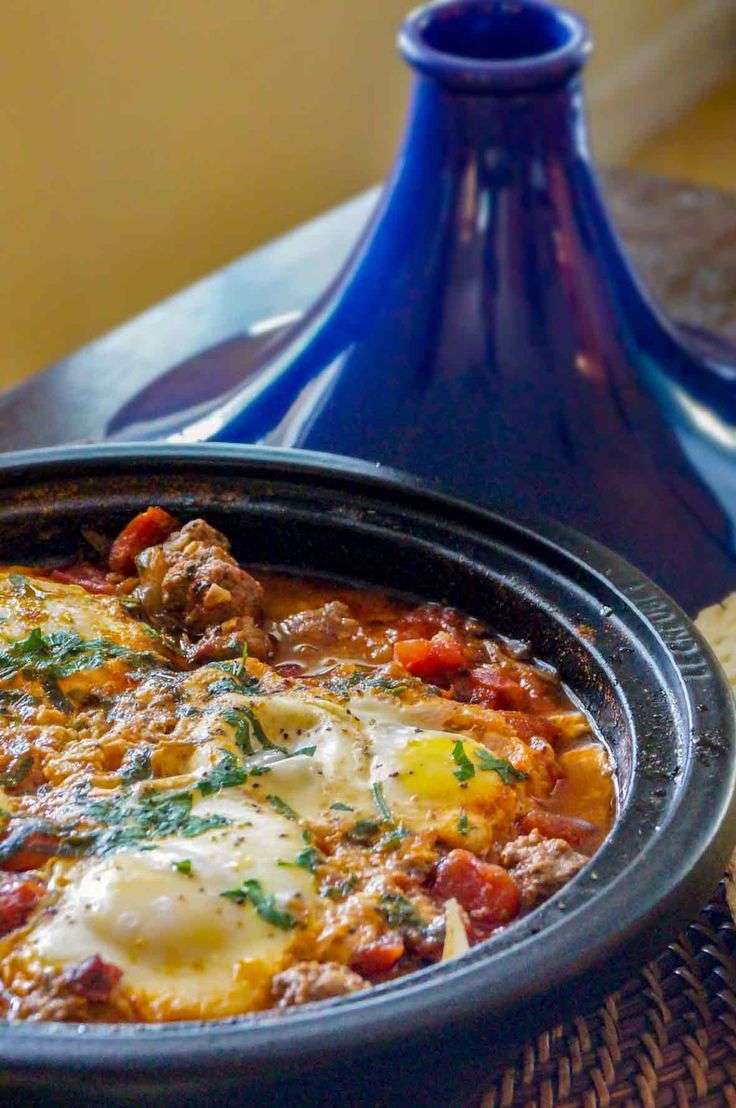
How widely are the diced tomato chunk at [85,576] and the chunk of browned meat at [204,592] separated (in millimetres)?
59

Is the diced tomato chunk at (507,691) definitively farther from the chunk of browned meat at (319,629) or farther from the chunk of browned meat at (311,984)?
the chunk of browned meat at (311,984)

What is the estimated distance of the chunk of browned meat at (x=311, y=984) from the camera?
1.14m

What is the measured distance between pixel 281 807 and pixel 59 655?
1.09 feet

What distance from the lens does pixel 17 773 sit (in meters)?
1.38

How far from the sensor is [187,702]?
1.47 m

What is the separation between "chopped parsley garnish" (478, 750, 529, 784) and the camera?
1.41 metres

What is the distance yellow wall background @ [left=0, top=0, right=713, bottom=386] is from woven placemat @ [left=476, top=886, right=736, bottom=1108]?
2.93 metres

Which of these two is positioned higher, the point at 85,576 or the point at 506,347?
the point at 506,347

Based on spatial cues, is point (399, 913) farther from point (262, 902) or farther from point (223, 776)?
point (223, 776)

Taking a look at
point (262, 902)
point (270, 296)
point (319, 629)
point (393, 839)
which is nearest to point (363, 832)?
point (393, 839)

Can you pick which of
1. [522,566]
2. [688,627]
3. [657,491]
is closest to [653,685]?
[688,627]

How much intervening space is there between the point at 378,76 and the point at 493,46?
9.31 ft

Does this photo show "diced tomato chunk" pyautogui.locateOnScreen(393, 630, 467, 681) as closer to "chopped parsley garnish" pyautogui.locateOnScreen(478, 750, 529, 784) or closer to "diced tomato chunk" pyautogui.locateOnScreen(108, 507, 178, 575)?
"chopped parsley garnish" pyautogui.locateOnScreen(478, 750, 529, 784)

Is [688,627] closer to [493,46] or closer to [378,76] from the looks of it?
[493,46]
